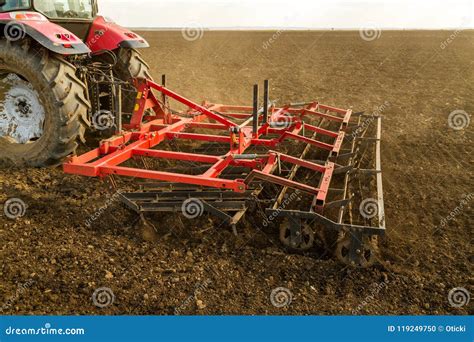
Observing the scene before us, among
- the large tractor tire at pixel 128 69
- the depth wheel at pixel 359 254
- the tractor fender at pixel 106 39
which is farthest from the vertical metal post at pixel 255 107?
the tractor fender at pixel 106 39

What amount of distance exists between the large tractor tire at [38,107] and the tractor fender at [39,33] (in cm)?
10

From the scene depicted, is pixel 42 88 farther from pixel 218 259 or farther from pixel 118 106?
pixel 218 259

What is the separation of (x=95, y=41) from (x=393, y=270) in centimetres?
380

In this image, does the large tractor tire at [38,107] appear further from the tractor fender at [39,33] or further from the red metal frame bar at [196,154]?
the red metal frame bar at [196,154]

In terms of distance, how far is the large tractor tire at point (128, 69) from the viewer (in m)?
5.11

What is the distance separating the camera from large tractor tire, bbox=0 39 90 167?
3752mm

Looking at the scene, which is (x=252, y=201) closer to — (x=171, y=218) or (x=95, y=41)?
(x=171, y=218)

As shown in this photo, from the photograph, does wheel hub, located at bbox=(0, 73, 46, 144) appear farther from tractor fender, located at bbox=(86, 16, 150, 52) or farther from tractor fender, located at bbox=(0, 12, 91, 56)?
tractor fender, located at bbox=(86, 16, 150, 52)

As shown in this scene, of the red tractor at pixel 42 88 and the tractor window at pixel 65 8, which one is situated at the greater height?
the tractor window at pixel 65 8

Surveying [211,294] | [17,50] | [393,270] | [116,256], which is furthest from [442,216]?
[17,50]

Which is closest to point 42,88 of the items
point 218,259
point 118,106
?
point 118,106

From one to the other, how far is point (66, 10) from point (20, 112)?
4.21 feet

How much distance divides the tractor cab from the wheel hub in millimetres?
628

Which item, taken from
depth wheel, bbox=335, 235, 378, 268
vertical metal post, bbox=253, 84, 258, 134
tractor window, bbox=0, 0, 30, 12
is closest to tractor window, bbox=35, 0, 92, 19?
tractor window, bbox=0, 0, 30, 12
